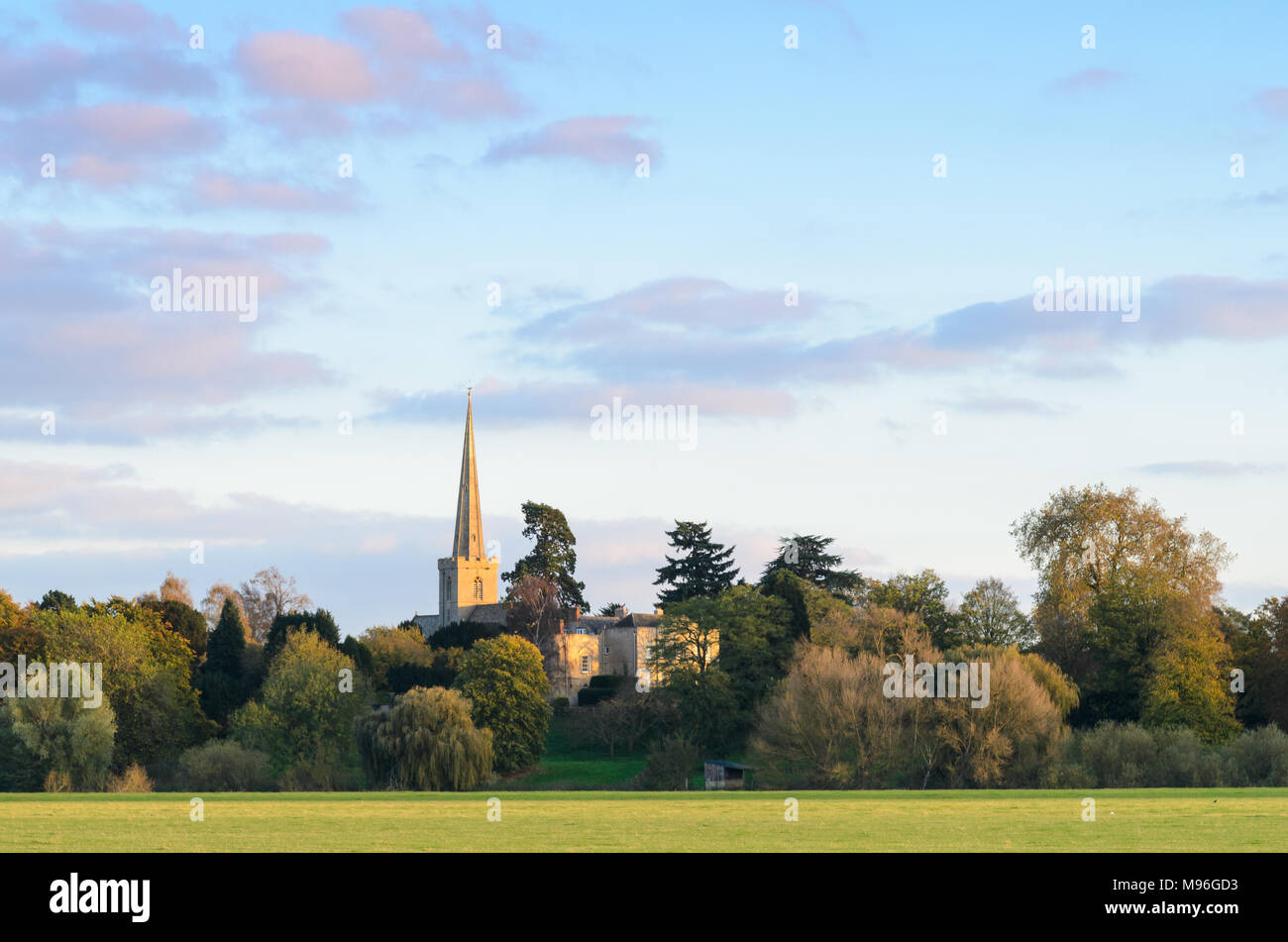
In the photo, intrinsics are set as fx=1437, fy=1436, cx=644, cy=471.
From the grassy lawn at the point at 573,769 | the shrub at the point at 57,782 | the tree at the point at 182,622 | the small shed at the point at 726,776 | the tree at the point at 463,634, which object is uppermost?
the tree at the point at 182,622

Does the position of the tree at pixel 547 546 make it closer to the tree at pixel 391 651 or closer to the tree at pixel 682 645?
the tree at pixel 391 651

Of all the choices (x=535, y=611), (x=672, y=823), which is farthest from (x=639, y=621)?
(x=672, y=823)

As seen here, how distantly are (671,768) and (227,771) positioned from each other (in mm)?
20041

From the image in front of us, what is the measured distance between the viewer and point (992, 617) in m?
72.4

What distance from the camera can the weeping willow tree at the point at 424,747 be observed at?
63.5 m

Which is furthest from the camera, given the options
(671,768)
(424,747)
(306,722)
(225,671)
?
(225,671)

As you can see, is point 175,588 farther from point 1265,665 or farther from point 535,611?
point 1265,665

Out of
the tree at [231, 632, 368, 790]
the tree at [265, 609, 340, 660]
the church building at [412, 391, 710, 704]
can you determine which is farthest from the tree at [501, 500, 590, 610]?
the tree at [231, 632, 368, 790]

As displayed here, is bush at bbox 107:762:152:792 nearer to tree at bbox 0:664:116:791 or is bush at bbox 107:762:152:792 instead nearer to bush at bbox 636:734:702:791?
tree at bbox 0:664:116:791

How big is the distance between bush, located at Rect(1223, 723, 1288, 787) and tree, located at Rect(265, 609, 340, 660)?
5170 cm

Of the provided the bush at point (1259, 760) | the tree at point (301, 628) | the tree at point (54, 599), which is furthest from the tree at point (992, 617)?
the tree at point (54, 599)

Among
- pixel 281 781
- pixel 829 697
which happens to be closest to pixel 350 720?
pixel 281 781

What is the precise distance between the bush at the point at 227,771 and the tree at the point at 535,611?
46841mm
